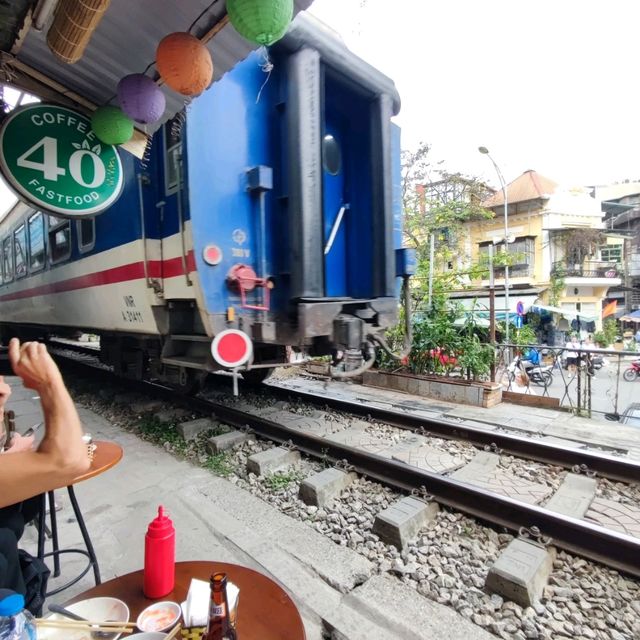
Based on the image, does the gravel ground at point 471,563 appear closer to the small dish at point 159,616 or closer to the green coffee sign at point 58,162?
the small dish at point 159,616

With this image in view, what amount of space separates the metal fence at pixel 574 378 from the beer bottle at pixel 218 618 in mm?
5406

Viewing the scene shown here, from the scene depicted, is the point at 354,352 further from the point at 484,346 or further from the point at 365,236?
the point at 484,346

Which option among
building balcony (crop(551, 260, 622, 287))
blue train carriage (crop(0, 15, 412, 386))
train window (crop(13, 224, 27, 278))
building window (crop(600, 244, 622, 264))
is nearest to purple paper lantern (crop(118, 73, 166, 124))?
blue train carriage (crop(0, 15, 412, 386))

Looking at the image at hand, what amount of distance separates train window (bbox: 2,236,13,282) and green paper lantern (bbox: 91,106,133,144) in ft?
25.9

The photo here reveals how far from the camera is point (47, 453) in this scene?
4.09ft

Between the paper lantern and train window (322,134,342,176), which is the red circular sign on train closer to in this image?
the paper lantern

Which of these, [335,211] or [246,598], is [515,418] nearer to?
[335,211]

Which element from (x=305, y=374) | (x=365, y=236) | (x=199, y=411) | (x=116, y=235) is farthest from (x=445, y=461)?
(x=305, y=374)

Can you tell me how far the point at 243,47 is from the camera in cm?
295

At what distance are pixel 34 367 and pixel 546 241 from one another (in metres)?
25.2

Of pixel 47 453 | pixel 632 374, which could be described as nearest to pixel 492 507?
pixel 47 453

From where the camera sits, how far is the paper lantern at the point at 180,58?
2.43 meters

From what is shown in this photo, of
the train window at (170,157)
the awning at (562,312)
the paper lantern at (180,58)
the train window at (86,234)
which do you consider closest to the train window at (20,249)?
the train window at (86,234)

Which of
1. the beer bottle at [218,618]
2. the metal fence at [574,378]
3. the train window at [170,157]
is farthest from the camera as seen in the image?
the metal fence at [574,378]
